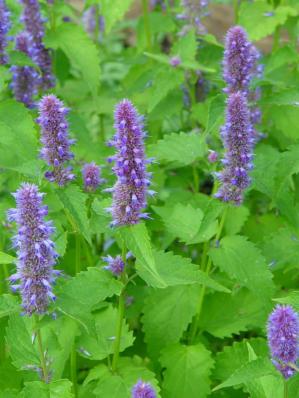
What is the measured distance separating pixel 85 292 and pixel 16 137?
4.10 ft

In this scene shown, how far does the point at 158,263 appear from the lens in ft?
11.4

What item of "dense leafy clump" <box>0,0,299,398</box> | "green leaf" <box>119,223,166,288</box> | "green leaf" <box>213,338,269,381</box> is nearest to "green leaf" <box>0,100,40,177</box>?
"dense leafy clump" <box>0,0,299,398</box>

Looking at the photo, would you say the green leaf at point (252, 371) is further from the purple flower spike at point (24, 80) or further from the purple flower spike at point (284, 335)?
the purple flower spike at point (24, 80)

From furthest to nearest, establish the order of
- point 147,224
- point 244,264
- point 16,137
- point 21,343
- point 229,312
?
point 229,312 < point 147,224 < point 16,137 < point 244,264 < point 21,343

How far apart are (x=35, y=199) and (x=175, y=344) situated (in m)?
1.85

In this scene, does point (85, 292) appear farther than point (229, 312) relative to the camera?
No

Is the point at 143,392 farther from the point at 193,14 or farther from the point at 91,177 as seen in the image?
the point at 193,14

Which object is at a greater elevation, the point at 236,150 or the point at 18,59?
the point at 18,59

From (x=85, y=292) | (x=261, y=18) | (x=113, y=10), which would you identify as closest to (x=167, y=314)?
(x=85, y=292)

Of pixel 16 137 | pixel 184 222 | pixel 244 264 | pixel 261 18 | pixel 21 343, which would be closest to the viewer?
pixel 21 343

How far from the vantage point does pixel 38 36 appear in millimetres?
5273

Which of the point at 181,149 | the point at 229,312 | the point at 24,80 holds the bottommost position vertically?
the point at 229,312

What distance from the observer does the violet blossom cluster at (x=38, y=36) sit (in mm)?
5141

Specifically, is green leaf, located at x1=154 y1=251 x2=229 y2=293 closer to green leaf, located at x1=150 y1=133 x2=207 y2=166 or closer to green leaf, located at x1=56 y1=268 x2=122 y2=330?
green leaf, located at x1=56 y1=268 x2=122 y2=330
